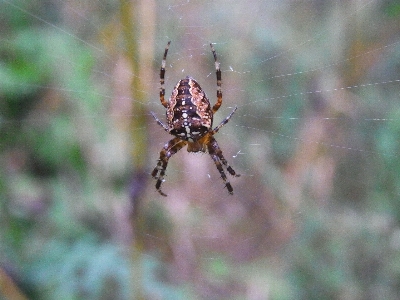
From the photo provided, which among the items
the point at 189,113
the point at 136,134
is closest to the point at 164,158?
the point at 189,113

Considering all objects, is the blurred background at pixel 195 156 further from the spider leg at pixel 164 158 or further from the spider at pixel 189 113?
the spider at pixel 189 113

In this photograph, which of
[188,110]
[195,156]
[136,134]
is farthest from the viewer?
[195,156]

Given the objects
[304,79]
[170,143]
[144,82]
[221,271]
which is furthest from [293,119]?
[144,82]

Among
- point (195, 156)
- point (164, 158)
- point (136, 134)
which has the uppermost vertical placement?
point (136, 134)

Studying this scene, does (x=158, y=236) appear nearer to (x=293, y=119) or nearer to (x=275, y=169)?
(x=275, y=169)

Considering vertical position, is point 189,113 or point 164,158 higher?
point 189,113

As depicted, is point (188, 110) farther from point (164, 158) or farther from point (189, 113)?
point (164, 158)

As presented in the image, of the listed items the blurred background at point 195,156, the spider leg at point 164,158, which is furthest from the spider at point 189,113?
the blurred background at point 195,156
